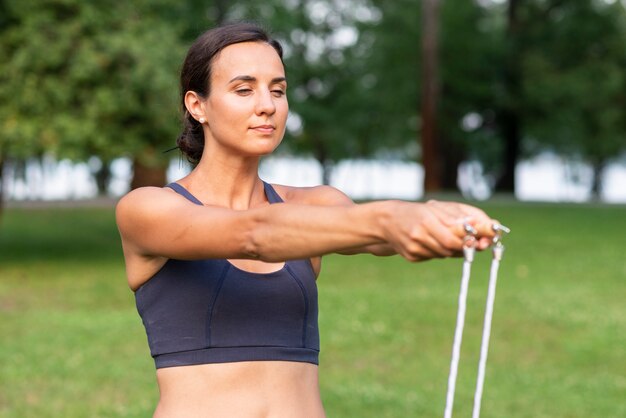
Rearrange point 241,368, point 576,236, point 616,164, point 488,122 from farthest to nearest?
point 616,164
point 488,122
point 576,236
point 241,368

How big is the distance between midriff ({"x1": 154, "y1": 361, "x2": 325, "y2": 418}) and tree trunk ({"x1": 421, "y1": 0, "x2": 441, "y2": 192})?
3344 centimetres

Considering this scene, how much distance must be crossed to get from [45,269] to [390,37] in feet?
84.7

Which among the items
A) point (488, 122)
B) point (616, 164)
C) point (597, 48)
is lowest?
point (616, 164)

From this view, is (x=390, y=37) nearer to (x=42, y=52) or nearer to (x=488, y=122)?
(x=488, y=122)

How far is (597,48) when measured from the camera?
42.0 metres

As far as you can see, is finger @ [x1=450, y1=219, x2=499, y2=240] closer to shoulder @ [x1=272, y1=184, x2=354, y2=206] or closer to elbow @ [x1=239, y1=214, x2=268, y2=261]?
elbow @ [x1=239, y1=214, x2=268, y2=261]

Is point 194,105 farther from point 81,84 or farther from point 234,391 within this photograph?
point 81,84

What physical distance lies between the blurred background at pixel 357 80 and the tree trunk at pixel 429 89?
0.05 metres

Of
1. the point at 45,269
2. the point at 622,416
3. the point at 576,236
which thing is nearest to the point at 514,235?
the point at 576,236

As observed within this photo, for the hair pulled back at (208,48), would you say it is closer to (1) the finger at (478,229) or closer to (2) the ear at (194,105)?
(2) the ear at (194,105)

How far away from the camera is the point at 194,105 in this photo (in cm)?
330

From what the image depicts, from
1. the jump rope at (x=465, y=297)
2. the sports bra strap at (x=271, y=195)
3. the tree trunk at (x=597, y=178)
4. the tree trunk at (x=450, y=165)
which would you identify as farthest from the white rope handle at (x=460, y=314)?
the tree trunk at (x=597, y=178)

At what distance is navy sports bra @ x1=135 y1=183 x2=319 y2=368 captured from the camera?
10.0 feet

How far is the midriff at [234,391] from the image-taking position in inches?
120
